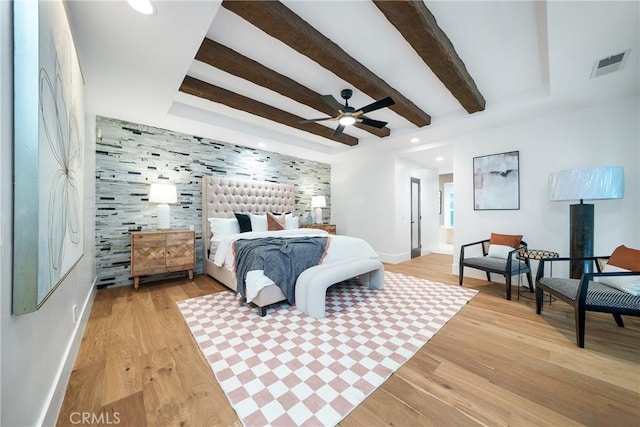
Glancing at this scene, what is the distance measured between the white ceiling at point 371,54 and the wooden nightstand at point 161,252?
1710mm

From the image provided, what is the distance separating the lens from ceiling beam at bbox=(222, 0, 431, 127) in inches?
66.9

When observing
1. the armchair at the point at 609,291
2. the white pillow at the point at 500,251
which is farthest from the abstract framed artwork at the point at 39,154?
the white pillow at the point at 500,251

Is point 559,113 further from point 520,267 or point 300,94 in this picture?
point 300,94

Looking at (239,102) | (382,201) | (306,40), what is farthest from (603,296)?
(239,102)

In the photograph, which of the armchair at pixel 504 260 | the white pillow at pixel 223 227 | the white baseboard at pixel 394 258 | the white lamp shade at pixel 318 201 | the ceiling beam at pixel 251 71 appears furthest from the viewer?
the white lamp shade at pixel 318 201

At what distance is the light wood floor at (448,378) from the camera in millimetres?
1281

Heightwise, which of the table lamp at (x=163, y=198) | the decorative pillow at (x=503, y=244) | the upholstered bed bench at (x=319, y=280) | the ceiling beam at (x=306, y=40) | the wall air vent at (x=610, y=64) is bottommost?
the upholstered bed bench at (x=319, y=280)

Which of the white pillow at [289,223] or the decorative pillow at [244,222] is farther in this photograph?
the white pillow at [289,223]

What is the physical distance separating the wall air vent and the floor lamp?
0.95m

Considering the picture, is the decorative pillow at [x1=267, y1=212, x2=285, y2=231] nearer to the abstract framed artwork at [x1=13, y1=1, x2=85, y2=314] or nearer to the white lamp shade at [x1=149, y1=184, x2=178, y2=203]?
the white lamp shade at [x1=149, y1=184, x2=178, y2=203]

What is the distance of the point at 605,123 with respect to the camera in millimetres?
2924

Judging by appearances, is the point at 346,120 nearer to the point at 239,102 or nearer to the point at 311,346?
the point at 239,102

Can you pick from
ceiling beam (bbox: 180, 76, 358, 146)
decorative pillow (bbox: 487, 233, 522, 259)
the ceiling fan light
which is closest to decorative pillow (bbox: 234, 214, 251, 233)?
ceiling beam (bbox: 180, 76, 358, 146)

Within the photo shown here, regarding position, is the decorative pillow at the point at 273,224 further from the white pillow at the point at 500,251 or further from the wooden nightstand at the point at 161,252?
the white pillow at the point at 500,251
